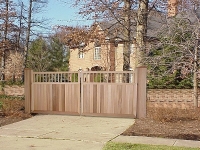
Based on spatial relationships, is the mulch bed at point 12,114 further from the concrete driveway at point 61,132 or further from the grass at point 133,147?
the grass at point 133,147

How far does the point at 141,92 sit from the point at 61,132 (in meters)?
3.76

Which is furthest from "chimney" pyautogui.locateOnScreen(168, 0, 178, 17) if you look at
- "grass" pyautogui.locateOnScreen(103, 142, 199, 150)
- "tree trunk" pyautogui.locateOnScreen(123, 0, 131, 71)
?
"grass" pyautogui.locateOnScreen(103, 142, 199, 150)

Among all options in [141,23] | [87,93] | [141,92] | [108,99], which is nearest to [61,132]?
[108,99]

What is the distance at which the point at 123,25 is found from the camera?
16844 millimetres

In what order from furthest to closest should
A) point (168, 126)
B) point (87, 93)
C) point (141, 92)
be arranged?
1. point (87, 93)
2. point (141, 92)
3. point (168, 126)

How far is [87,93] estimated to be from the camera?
12.8 m

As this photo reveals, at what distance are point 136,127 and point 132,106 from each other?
197 centimetres

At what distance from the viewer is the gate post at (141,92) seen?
12.0 meters

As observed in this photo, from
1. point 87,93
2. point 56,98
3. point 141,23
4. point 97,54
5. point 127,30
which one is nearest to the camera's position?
point 87,93

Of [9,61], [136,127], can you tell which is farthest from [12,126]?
[9,61]

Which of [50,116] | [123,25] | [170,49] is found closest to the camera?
[50,116]

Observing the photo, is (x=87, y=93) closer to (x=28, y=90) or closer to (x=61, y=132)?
(x=28, y=90)

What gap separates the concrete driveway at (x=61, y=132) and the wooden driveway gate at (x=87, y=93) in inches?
17.3

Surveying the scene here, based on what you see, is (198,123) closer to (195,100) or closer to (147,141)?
(147,141)
